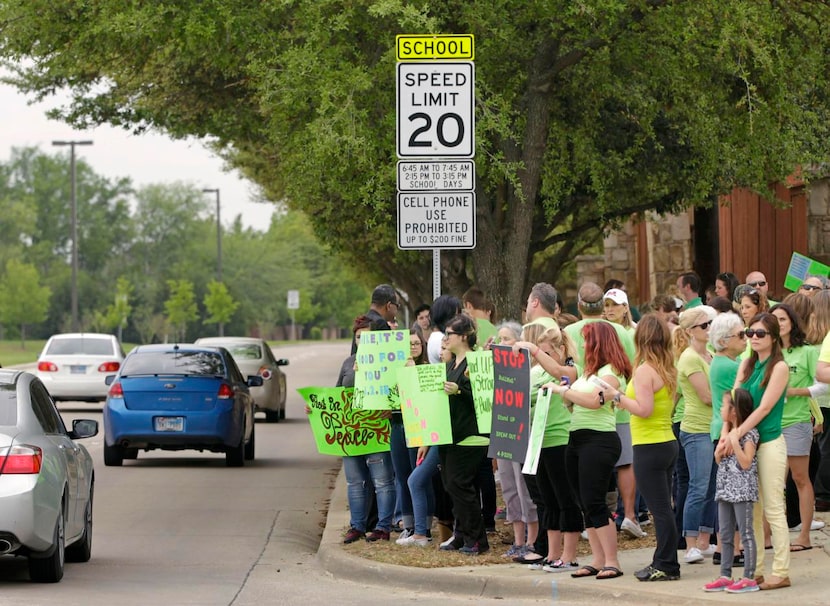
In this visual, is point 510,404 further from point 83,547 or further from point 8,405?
point 83,547

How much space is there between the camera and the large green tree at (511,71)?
15.1 m

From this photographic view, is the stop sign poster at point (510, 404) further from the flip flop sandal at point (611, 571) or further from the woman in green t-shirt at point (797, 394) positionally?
the woman in green t-shirt at point (797, 394)

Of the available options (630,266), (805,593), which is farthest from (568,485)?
(630,266)

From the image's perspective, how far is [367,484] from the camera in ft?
40.4

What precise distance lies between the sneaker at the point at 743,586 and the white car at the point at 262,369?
61.4 ft

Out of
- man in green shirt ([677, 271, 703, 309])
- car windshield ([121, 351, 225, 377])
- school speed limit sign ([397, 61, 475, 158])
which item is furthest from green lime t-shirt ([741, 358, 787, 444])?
car windshield ([121, 351, 225, 377])

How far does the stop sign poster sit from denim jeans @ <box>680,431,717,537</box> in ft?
3.79

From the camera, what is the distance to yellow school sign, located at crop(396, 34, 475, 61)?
12578 mm

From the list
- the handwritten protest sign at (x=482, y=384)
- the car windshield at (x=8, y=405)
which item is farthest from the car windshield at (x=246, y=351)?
the car windshield at (x=8, y=405)

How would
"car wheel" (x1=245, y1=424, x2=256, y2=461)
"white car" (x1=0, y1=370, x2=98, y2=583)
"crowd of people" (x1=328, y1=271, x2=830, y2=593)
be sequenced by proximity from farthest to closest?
"car wheel" (x1=245, y1=424, x2=256, y2=461), "white car" (x1=0, y1=370, x2=98, y2=583), "crowd of people" (x1=328, y1=271, x2=830, y2=593)

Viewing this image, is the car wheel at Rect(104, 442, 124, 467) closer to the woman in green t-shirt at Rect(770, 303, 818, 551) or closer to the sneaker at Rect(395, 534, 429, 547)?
the sneaker at Rect(395, 534, 429, 547)

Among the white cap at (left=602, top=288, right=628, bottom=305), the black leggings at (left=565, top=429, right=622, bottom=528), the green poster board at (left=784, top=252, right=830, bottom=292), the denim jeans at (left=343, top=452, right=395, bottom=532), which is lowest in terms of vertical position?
the denim jeans at (left=343, top=452, right=395, bottom=532)

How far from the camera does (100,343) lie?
31.1m

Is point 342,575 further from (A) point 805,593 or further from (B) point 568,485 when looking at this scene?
(A) point 805,593
